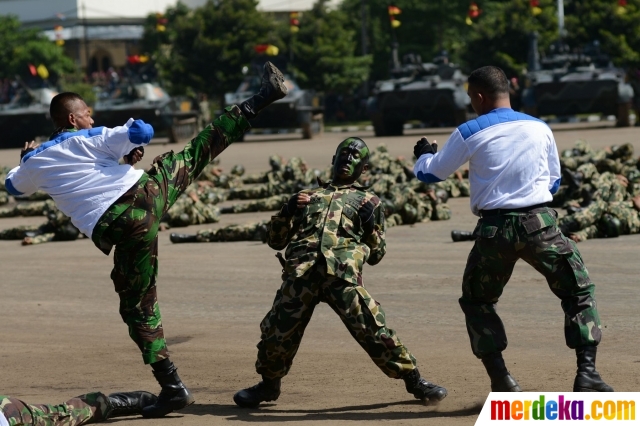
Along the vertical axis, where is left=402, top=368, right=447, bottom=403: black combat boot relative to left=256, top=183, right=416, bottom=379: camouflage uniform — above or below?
below

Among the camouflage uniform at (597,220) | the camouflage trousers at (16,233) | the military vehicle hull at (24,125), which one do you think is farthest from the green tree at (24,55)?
the camouflage uniform at (597,220)

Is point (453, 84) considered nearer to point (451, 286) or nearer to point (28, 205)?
point (28, 205)

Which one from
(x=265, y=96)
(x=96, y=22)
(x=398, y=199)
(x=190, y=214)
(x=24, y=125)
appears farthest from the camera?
(x=96, y=22)

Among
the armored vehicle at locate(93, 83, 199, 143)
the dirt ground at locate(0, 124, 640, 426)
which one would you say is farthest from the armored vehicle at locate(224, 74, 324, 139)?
the dirt ground at locate(0, 124, 640, 426)

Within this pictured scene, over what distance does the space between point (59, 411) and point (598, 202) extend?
7.62m

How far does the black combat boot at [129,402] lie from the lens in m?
6.18

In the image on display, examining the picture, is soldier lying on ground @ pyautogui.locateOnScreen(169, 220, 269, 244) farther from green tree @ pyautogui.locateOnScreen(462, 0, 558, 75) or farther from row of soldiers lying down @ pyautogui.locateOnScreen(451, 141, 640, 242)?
green tree @ pyautogui.locateOnScreen(462, 0, 558, 75)

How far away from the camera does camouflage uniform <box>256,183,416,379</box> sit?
6.12 metres

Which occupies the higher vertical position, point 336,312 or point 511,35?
point 511,35

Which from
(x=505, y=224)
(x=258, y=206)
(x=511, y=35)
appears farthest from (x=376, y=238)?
(x=511, y=35)

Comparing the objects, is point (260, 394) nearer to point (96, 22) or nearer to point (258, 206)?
point (258, 206)

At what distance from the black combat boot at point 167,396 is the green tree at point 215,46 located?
41.4 metres

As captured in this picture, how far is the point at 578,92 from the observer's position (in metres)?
30.2

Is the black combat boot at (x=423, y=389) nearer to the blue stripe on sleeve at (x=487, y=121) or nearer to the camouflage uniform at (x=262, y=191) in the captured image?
the blue stripe on sleeve at (x=487, y=121)
